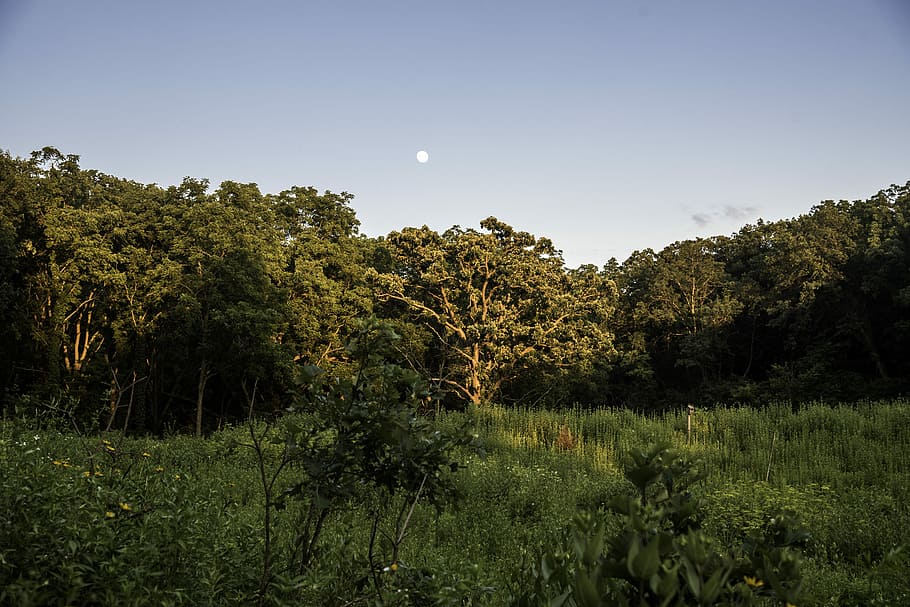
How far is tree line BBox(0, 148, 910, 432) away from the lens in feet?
69.2

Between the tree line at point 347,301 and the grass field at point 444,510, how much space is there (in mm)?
9509

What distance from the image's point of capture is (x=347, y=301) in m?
24.0

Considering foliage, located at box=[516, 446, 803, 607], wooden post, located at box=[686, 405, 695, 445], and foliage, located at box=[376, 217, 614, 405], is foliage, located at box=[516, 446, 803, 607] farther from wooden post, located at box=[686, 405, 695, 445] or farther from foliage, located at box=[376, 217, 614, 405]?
foliage, located at box=[376, 217, 614, 405]

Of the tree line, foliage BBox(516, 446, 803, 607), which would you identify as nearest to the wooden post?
the tree line

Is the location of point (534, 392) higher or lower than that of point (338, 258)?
lower

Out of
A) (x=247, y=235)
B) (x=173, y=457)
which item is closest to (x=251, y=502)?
(x=173, y=457)

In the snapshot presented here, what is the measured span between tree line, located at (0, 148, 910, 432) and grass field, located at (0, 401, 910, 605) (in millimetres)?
9509

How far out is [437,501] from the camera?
2896 mm

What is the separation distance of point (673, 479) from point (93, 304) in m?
25.0

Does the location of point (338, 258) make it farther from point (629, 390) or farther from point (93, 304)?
point (629, 390)

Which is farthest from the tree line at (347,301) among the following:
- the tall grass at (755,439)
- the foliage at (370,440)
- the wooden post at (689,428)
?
the foliage at (370,440)

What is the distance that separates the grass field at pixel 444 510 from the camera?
103 inches

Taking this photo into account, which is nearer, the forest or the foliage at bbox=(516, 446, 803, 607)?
the foliage at bbox=(516, 446, 803, 607)

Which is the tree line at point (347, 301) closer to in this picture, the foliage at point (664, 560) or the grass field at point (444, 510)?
the grass field at point (444, 510)
